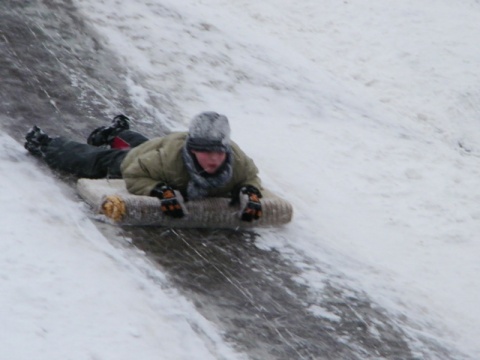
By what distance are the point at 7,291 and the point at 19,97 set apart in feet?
12.6

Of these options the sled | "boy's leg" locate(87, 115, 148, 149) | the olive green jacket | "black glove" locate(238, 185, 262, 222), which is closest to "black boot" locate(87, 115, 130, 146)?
"boy's leg" locate(87, 115, 148, 149)

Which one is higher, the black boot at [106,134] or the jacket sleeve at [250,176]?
the jacket sleeve at [250,176]

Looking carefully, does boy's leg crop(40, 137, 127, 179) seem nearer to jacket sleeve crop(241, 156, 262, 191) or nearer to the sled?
the sled

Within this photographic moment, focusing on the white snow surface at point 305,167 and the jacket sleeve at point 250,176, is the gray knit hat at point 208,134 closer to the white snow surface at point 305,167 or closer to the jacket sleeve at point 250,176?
the jacket sleeve at point 250,176

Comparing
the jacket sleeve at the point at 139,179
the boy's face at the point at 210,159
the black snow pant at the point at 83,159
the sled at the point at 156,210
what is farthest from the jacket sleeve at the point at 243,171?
the black snow pant at the point at 83,159

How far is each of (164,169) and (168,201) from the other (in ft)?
0.94

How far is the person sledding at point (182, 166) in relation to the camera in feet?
20.9

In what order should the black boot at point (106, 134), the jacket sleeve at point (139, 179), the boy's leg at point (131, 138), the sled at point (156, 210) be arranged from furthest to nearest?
the black boot at point (106, 134) < the boy's leg at point (131, 138) < the jacket sleeve at point (139, 179) < the sled at point (156, 210)

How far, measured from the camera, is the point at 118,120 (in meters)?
7.68

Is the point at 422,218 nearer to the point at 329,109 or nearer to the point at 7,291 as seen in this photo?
the point at 329,109

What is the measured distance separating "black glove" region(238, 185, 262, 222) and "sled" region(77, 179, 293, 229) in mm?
124

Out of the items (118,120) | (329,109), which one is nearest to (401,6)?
(329,109)

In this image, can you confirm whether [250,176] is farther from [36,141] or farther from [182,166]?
[36,141]

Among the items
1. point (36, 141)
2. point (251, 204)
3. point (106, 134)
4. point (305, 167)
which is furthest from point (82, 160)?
point (305, 167)
